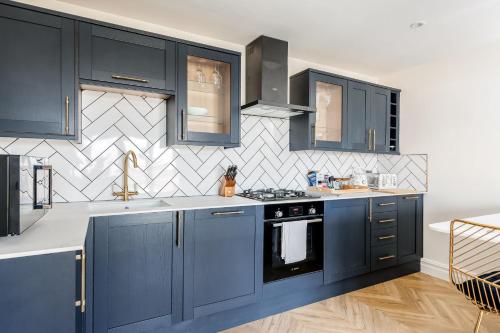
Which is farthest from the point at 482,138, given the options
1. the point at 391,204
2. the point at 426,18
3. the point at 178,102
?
the point at 178,102

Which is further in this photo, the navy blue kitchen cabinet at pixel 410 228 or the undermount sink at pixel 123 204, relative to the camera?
the navy blue kitchen cabinet at pixel 410 228

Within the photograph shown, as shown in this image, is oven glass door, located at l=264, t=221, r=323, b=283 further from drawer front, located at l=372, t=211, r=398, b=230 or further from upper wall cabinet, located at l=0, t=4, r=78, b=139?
upper wall cabinet, located at l=0, t=4, r=78, b=139

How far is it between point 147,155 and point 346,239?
1.94m

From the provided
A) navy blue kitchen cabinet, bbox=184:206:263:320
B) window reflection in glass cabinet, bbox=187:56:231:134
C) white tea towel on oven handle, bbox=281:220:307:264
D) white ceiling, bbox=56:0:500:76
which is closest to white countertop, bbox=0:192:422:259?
navy blue kitchen cabinet, bbox=184:206:263:320

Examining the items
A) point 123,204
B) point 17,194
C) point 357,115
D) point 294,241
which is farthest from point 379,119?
point 17,194

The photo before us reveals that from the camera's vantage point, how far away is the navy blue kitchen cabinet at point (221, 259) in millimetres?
2051

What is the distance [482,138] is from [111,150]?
11.2 ft

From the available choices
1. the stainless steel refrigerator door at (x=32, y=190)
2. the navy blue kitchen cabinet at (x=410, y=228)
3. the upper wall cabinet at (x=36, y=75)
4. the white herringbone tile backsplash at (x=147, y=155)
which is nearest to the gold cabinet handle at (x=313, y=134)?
the white herringbone tile backsplash at (x=147, y=155)

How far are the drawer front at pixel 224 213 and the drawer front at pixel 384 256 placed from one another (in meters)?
1.51

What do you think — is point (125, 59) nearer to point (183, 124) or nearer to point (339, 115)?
point (183, 124)

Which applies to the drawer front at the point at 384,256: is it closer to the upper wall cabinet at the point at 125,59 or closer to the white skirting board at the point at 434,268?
the white skirting board at the point at 434,268

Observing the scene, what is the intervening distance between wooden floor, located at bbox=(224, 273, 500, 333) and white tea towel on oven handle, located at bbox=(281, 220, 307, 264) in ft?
1.55

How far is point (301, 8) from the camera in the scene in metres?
2.21

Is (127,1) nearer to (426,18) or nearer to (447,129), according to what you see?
(426,18)
